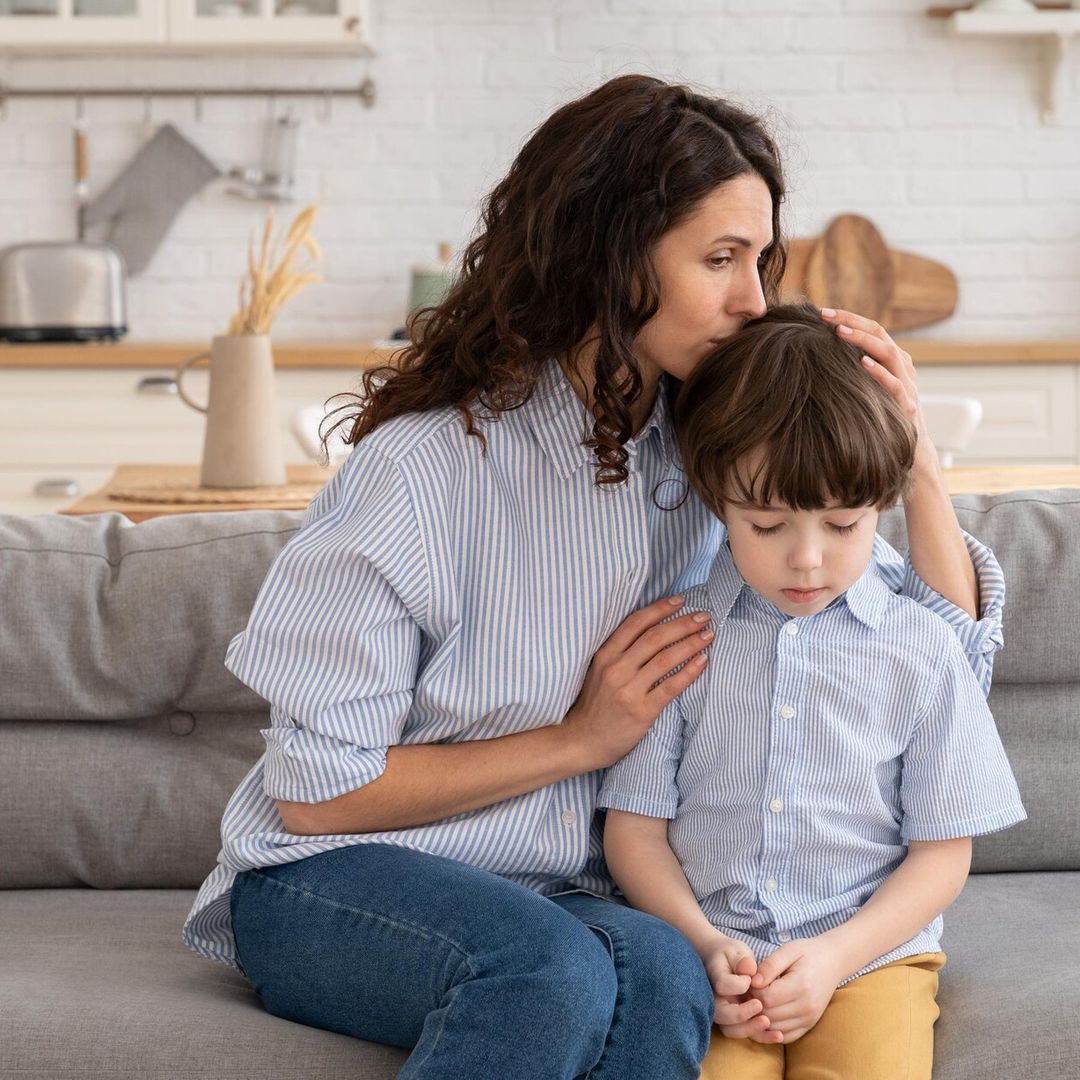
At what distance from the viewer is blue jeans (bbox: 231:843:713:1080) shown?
3.77 feet

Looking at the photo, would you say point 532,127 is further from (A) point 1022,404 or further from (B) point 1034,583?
(B) point 1034,583

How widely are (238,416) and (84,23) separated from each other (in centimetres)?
225

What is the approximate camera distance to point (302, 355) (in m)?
3.80

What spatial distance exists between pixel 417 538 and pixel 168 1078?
498mm

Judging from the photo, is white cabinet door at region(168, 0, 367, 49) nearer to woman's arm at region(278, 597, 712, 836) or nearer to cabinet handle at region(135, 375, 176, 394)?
cabinet handle at region(135, 375, 176, 394)

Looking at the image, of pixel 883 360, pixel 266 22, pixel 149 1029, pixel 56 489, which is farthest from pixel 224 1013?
pixel 266 22

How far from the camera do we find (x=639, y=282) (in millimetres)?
1340

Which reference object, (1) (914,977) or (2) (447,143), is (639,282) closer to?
(1) (914,977)

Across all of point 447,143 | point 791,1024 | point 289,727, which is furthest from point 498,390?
point 447,143

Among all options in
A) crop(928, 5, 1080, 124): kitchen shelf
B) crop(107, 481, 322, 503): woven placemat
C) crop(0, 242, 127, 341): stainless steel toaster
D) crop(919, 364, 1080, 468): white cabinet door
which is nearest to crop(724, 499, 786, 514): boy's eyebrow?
crop(107, 481, 322, 503): woven placemat

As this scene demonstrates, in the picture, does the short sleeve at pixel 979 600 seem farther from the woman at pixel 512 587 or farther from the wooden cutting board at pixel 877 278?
the wooden cutting board at pixel 877 278

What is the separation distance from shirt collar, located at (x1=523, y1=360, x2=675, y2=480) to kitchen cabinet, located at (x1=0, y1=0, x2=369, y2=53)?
2.98 metres

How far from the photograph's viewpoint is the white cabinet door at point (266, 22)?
13.3ft

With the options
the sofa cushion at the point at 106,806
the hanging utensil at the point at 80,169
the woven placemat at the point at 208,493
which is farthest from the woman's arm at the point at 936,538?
the hanging utensil at the point at 80,169
